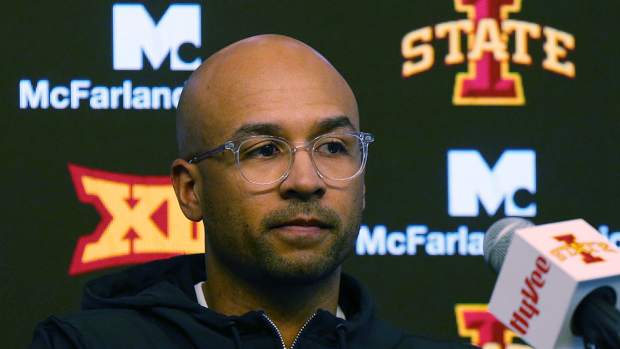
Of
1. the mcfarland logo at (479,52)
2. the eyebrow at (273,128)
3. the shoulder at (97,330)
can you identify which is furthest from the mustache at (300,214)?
the mcfarland logo at (479,52)

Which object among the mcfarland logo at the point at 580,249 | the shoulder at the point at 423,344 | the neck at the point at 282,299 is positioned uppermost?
the mcfarland logo at the point at 580,249

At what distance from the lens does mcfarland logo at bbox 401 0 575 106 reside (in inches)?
101

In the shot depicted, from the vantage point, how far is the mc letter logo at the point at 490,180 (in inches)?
100

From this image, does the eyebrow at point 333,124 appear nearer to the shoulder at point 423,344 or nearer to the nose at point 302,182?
the nose at point 302,182

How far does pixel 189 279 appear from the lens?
71.6 inches

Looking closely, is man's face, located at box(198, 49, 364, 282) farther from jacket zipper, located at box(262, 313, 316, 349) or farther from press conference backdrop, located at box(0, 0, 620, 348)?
press conference backdrop, located at box(0, 0, 620, 348)

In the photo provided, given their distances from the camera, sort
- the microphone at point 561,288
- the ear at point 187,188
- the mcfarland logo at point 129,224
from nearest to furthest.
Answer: the microphone at point 561,288 < the ear at point 187,188 < the mcfarland logo at point 129,224

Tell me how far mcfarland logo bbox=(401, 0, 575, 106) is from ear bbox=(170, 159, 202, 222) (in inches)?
33.7

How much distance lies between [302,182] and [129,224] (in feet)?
3.13

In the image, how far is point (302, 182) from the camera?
162cm

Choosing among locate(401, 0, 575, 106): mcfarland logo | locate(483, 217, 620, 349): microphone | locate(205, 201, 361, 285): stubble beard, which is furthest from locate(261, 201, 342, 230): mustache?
locate(401, 0, 575, 106): mcfarland logo

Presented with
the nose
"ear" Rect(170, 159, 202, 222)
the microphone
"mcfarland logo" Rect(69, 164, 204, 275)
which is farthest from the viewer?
"mcfarland logo" Rect(69, 164, 204, 275)

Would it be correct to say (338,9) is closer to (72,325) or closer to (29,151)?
(29,151)

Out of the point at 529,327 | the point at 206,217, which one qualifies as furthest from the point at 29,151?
the point at 529,327
